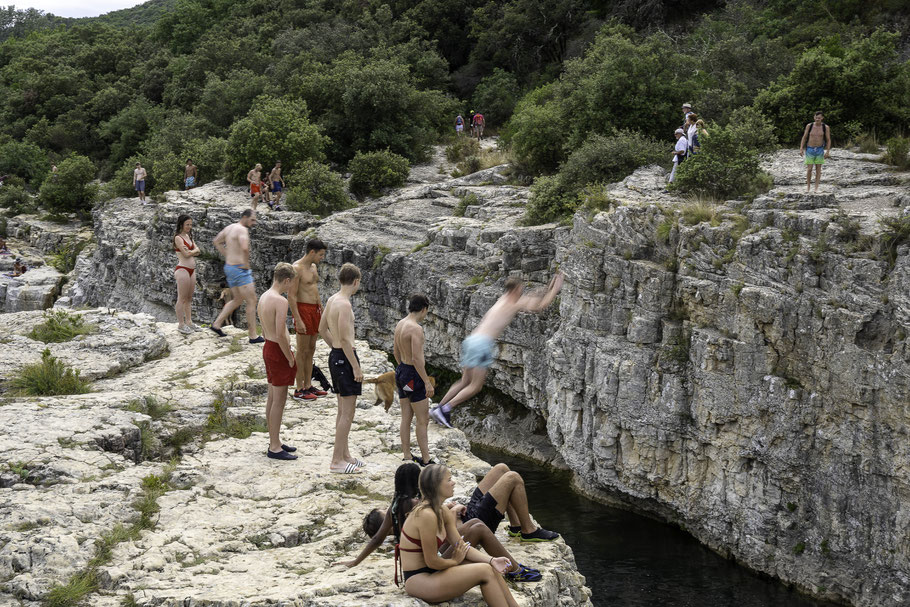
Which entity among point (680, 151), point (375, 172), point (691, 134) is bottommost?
point (375, 172)

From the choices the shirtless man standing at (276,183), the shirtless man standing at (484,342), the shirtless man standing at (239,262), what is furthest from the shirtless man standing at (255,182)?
the shirtless man standing at (484,342)

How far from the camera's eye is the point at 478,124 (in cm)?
3734

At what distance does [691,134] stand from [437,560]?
16.1 meters

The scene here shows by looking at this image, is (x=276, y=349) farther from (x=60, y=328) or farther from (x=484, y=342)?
(x=60, y=328)

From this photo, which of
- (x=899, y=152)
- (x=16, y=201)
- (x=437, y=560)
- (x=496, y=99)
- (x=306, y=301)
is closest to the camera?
(x=437, y=560)

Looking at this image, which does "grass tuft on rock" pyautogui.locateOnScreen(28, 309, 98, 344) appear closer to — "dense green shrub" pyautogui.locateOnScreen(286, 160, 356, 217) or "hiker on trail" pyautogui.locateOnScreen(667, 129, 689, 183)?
"hiker on trail" pyautogui.locateOnScreen(667, 129, 689, 183)

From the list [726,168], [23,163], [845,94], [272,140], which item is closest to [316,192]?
[272,140]

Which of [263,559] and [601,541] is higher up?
[263,559]

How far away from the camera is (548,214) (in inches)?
914

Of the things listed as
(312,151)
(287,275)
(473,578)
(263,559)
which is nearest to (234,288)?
(287,275)

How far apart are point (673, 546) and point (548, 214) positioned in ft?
30.6

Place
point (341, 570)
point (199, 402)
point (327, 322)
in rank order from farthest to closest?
1. point (199, 402)
2. point (327, 322)
3. point (341, 570)

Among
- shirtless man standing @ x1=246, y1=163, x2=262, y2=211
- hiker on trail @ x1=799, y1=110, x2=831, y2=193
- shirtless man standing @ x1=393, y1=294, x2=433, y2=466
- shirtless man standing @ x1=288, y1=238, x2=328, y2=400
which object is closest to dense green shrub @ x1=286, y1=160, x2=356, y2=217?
shirtless man standing @ x1=246, y1=163, x2=262, y2=211

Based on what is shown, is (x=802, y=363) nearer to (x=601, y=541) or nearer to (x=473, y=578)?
(x=601, y=541)
